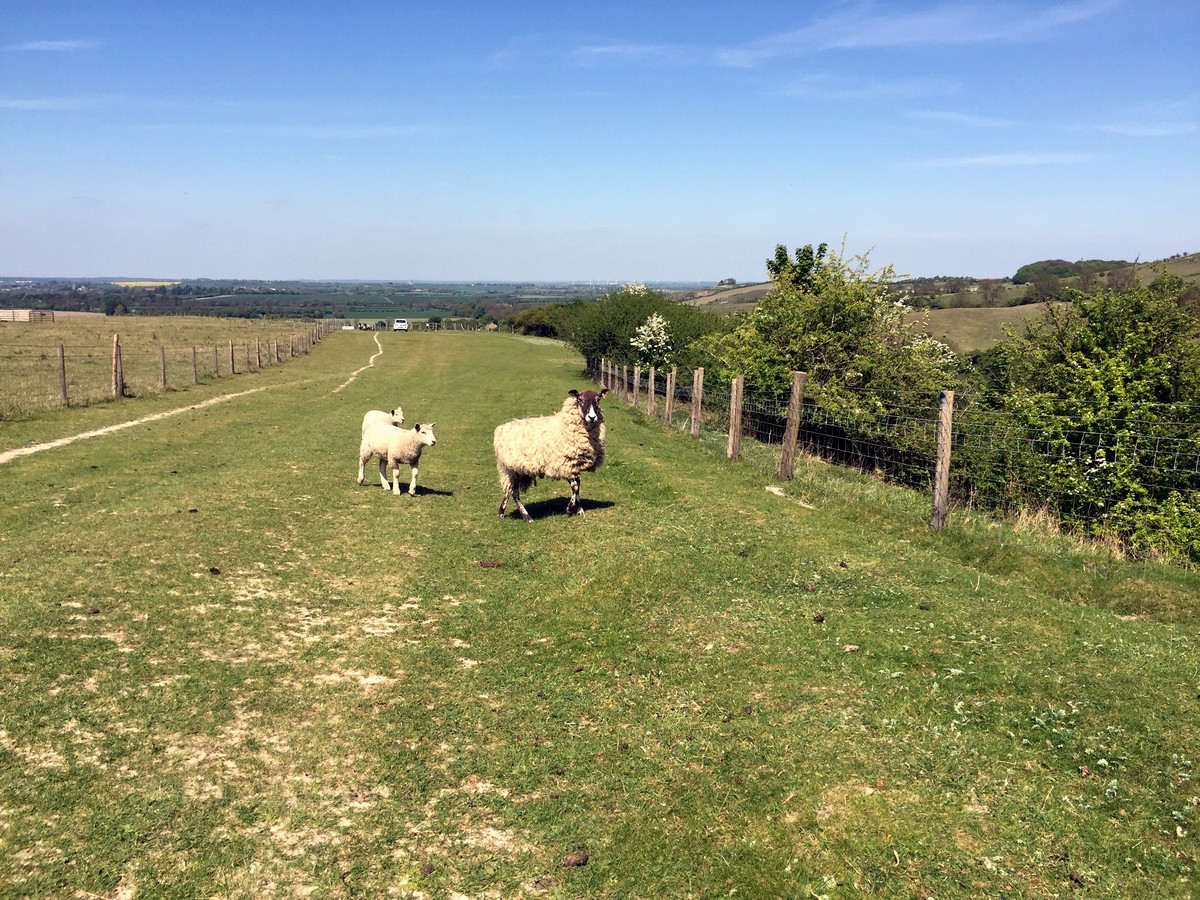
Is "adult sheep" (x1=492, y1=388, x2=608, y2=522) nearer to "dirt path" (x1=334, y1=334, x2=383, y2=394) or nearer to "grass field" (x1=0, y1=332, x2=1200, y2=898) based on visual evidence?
"grass field" (x1=0, y1=332, x2=1200, y2=898)

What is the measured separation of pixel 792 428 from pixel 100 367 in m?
42.1

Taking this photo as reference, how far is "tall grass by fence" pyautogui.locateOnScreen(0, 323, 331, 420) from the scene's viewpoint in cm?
2622

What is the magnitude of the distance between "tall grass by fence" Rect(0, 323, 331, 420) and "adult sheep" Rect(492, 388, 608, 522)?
57.0 ft

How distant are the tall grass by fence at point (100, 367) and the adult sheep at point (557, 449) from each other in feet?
57.0

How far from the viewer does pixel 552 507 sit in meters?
14.0

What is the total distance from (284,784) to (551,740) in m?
1.95

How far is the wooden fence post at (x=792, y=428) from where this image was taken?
1547 centimetres

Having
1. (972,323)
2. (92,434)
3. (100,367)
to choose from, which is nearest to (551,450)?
(92,434)

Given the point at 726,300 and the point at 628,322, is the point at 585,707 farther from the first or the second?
the point at 726,300

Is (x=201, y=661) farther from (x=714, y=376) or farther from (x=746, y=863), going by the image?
(x=714, y=376)

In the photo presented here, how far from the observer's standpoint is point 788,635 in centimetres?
785

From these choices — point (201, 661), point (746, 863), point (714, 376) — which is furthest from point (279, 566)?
point (714, 376)

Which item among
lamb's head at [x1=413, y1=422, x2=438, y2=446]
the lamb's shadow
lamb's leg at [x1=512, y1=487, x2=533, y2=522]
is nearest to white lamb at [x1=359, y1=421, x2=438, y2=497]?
lamb's head at [x1=413, y1=422, x2=438, y2=446]

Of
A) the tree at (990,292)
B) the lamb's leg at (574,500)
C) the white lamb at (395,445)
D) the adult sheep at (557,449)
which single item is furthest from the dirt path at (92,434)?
the tree at (990,292)
